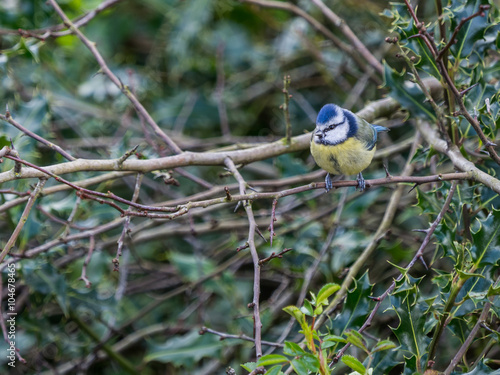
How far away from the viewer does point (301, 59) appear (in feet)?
14.0

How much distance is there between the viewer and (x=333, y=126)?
94.3 inches

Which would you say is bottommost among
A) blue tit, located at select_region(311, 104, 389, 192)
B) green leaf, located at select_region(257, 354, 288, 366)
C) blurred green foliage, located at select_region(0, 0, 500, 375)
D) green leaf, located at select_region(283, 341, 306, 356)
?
blurred green foliage, located at select_region(0, 0, 500, 375)

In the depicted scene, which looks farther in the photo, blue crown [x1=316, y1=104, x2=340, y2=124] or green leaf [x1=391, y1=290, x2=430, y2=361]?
blue crown [x1=316, y1=104, x2=340, y2=124]

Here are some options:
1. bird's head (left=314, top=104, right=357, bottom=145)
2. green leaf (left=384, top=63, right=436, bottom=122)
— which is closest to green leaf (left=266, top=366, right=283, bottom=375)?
bird's head (left=314, top=104, right=357, bottom=145)

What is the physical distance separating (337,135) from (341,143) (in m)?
0.04

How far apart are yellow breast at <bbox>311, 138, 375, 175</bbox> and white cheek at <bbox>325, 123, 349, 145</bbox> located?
2 centimetres

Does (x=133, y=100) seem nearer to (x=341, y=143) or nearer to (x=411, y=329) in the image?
(x=341, y=143)

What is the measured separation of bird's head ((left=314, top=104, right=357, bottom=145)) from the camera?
7.72 ft

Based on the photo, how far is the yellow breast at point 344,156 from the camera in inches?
90.7

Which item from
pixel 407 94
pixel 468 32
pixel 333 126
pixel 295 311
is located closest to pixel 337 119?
pixel 333 126

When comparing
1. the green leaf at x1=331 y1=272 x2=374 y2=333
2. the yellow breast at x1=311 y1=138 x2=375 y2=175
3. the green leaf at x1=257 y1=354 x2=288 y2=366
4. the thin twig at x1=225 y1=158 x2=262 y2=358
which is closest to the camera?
the green leaf at x1=257 y1=354 x2=288 y2=366

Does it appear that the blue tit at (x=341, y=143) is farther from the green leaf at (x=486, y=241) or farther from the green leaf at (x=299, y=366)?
the green leaf at (x=299, y=366)

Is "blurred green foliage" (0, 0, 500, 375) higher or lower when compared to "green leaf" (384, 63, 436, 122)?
lower

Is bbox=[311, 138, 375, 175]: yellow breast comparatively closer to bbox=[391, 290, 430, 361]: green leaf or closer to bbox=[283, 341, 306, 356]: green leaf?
bbox=[391, 290, 430, 361]: green leaf
